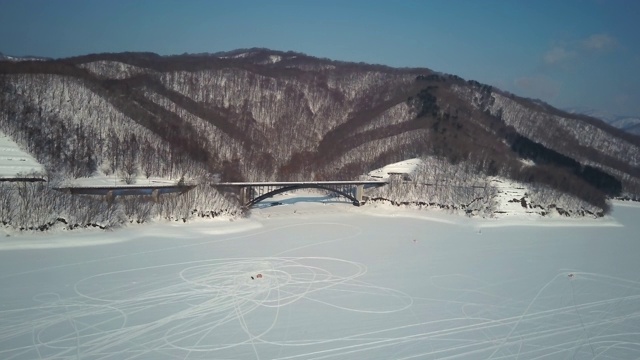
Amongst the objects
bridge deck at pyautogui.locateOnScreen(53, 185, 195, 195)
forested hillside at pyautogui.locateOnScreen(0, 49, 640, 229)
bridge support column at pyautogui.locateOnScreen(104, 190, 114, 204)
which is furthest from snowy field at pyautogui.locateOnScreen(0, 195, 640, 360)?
forested hillside at pyautogui.locateOnScreen(0, 49, 640, 229)

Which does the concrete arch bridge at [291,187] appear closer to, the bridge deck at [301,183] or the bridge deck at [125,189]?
the bridge deck at [301,183]

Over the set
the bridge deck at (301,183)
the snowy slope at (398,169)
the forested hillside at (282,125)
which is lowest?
the bridge deck at (301,183)

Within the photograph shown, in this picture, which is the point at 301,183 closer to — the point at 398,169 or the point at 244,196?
the point at 244,196

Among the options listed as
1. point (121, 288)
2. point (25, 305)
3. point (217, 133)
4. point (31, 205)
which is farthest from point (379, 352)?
point (217, 133)

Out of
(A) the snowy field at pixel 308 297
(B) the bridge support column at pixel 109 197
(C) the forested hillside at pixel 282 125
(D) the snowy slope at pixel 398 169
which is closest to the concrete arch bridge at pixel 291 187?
(D) the snowy slope at pixel 398 169

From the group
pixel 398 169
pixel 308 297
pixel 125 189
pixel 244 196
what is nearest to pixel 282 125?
pixel 398 169

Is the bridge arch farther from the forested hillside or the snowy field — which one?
the snowy field
